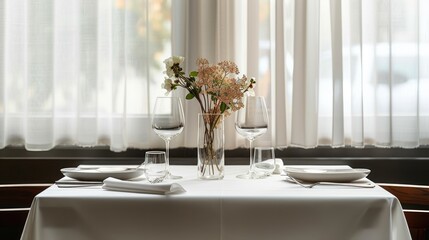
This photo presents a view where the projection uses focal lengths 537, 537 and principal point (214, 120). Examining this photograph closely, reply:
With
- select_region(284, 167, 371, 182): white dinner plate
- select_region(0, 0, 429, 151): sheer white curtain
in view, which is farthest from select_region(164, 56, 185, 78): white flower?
select_region(0, 0, 429, 151): sheer white curtain

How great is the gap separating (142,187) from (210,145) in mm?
363

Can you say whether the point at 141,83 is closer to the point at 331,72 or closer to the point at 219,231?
the point at 331,72

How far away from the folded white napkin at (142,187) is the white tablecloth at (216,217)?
0.03 metres

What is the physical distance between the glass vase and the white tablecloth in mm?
325

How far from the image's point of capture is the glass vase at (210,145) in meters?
1.88

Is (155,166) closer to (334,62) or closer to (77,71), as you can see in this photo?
(77,71)

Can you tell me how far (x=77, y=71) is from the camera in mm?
2635

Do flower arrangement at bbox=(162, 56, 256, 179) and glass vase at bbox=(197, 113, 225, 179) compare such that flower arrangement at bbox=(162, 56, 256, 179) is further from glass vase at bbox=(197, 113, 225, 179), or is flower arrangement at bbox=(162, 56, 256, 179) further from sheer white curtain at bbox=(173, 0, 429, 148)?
sheer white curtain at bbox=(173, 0, 429, 148)

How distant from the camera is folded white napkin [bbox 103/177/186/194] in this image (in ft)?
5.20

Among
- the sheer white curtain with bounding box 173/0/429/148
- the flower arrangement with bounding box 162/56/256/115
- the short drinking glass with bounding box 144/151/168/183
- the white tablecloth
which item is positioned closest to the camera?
the white tablecloth

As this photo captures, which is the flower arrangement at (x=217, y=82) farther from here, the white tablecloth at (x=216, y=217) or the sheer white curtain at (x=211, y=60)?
the sheer white curtain at (x=211, y=60)

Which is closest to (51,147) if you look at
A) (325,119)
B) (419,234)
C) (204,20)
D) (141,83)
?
(141,83)

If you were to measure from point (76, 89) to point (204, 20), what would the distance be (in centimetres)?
72

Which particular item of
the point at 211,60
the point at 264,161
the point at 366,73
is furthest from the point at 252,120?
the point at 366,73
